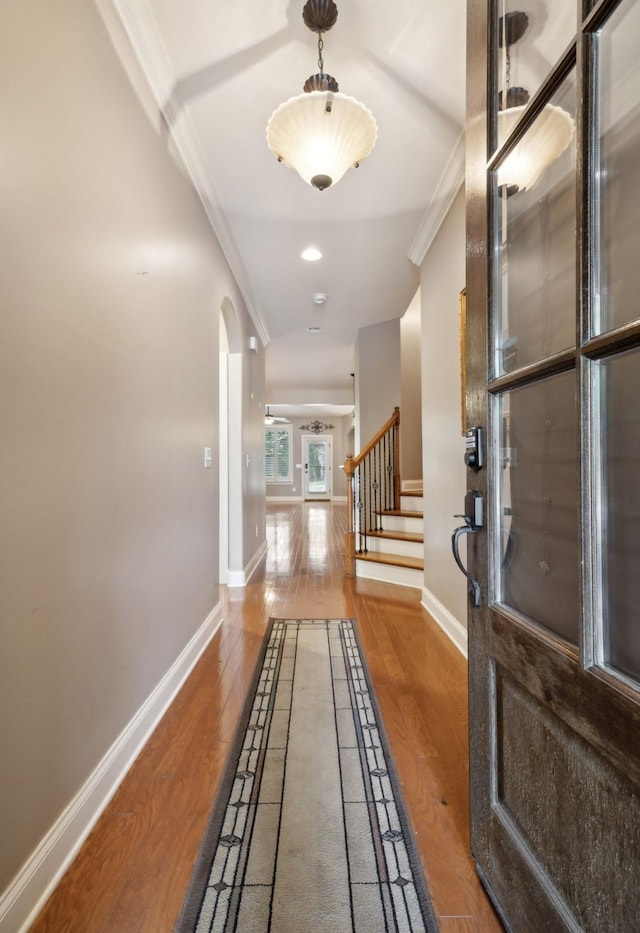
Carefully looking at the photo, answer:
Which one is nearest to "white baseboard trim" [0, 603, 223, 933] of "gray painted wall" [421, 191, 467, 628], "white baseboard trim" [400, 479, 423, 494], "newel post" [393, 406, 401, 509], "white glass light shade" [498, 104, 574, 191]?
"gray painted wall" [421, 191, 467, 628]

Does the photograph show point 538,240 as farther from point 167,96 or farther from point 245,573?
point 245,573

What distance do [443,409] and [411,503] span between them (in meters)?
1.90

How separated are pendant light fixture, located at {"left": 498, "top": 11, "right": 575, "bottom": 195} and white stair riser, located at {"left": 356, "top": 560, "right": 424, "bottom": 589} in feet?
11.0

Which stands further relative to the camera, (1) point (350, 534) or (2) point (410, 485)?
(2) point (410, 485)

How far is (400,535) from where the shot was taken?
4.41m

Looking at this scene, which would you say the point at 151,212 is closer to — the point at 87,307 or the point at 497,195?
the point at 87,307

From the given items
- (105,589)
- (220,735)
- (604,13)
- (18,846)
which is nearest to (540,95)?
(604,13)

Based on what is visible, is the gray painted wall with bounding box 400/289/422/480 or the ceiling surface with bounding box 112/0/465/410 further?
the gray painted wall with bounding box 400/289/422/480

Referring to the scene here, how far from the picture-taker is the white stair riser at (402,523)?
14.5 feet

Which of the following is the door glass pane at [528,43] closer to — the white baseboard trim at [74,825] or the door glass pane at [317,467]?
the white baseboard trim at [74,825]

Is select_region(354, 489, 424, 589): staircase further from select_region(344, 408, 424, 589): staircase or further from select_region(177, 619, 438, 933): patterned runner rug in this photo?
select_region(177, 619, 438, 933): patterned runner rug

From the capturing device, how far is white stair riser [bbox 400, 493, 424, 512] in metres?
4.67

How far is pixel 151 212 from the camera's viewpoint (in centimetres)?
190

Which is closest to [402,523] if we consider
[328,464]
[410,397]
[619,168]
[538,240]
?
[410,397]
